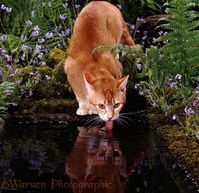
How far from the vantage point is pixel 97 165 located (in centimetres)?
570

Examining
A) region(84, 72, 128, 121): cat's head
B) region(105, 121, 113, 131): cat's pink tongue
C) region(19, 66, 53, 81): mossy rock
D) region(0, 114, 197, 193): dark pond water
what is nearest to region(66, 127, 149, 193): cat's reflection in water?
region(0, 114, 197, 193): dark pond water

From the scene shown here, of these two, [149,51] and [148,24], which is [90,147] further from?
[148,24]

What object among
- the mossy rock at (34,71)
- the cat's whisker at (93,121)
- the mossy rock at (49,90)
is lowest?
the cat's whisker at (93,121)

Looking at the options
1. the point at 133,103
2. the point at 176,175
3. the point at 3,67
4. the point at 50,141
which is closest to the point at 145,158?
the point at 176,175

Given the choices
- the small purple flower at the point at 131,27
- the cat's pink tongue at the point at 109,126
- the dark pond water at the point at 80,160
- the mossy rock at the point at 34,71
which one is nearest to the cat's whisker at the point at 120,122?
the dark pond water at the point at 80,160

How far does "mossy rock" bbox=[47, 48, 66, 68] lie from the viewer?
831 centimetres

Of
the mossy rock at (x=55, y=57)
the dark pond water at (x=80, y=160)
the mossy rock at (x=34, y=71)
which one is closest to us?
the dark pond water at (x=80, y=160)

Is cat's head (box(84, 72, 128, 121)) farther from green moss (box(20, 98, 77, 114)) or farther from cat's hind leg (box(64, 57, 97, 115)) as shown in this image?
green moss (box(20, 98, 77, 114))

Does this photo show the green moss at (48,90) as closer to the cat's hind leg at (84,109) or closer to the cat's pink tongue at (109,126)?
the cat's hind leg at (84,109)

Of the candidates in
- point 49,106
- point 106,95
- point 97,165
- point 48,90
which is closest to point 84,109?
point 49,106

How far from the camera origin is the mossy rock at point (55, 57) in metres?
8.31

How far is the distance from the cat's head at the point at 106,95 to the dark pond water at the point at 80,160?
0.22 meters

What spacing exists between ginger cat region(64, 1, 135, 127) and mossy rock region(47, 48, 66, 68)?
2.59 feet

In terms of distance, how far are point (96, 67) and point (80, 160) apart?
169 centimetres
